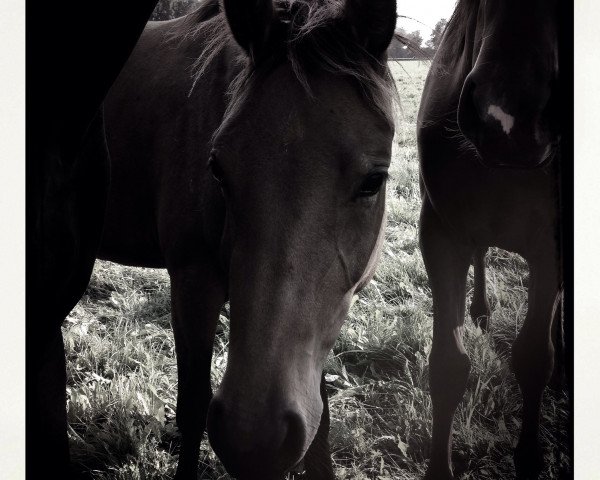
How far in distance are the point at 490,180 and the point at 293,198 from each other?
65cm

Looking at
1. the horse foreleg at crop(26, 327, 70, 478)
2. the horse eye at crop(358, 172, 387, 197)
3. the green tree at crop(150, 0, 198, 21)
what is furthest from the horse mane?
the horse foreleg at crop(26, 327, 70, 478)

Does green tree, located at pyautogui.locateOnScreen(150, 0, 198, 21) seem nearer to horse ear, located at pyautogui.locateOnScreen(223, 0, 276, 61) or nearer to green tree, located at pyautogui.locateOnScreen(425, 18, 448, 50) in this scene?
horse ear, located at pyautogui.locateOnScreen(223, 0, 276, 61)

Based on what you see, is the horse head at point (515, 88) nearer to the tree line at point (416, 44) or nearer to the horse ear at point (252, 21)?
the tree line at point (416, 44)

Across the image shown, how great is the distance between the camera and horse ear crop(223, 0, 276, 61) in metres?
1.00

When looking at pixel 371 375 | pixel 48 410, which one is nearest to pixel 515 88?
pixel 371 375

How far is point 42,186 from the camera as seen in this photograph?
42.6 inches

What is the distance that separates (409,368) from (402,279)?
0.83ft

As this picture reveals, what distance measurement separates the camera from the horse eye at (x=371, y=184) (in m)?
0.95

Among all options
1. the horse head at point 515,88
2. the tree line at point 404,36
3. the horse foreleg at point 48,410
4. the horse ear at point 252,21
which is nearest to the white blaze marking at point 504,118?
the horse head at point 515,88

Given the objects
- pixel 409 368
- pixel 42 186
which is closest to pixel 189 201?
pixel 42 186

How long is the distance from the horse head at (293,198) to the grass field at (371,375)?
29 centimetres

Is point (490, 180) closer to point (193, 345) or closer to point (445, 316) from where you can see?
point (445, 316)

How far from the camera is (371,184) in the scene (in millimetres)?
962
